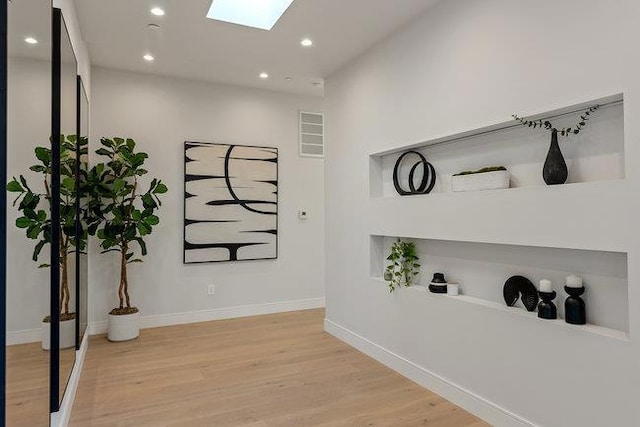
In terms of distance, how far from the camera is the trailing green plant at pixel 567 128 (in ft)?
6.89

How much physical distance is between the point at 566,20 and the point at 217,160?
3737mm

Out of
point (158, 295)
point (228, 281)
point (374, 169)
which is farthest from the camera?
point (228, 281)

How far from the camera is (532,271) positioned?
240 centimetres

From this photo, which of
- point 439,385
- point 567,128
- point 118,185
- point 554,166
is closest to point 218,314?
point 118,185

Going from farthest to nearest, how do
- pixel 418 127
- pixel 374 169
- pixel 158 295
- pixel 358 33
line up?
pixel 158 295, pixel 374 169, pixel 358 33, pixel 418 127

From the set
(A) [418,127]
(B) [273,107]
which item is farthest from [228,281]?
(A) [418,127]

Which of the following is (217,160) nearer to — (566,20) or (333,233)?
(333,233)

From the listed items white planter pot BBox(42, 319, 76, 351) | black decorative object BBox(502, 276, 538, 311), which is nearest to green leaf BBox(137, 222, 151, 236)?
white planter pot BBox(42, 319, 76, 351)

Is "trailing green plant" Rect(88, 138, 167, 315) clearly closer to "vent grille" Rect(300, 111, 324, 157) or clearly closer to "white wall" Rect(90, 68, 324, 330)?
Answer: "white wall" Rect(90, 68, 324, 330)

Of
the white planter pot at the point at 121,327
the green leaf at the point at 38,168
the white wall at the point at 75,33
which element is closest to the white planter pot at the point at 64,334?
the green leaf at the point at 38,168

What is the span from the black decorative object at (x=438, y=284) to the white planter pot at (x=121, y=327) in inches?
117

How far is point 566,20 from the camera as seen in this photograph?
212 centimetres

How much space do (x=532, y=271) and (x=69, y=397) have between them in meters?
2.97

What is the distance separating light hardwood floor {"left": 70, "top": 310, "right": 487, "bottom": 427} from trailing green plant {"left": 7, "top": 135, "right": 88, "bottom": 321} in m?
0.72
